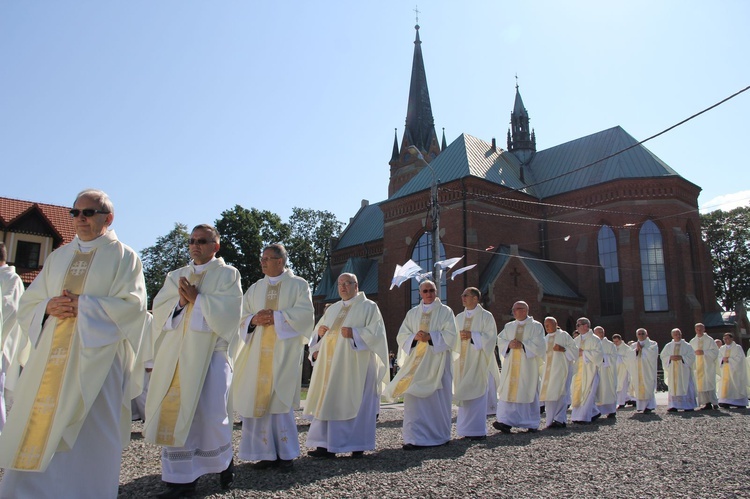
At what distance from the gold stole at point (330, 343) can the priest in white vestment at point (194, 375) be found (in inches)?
84.4

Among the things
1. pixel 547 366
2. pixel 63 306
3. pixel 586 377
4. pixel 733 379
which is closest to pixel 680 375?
pixel 733 379

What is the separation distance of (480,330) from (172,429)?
6247mm

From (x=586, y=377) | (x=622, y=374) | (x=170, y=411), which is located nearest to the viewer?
(x=170, y=411)

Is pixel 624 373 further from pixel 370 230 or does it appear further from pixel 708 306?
pixel 370 230

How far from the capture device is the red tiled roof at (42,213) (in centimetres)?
3044

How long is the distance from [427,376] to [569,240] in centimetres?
2907

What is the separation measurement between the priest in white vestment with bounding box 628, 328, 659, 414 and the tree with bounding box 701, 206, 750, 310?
3509 centimetres

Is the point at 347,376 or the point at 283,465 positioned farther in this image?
the point at 347,376

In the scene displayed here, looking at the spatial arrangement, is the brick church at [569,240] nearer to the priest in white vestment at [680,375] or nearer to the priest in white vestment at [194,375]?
the priest in white vestment at [680,375]

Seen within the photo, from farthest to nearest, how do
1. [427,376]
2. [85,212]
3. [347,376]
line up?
1. [427,376]
2. [347,376]
3. [85,212]

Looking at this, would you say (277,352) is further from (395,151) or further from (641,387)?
(395,151)

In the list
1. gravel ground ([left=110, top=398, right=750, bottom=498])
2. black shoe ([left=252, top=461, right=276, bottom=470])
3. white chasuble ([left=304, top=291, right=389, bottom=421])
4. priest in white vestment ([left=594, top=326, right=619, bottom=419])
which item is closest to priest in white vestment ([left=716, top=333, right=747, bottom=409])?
priest in white vestment ([left=594, top=326, right=619, bottom=419])

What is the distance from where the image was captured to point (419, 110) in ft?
178

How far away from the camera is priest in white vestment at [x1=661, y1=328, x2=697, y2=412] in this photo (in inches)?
659
